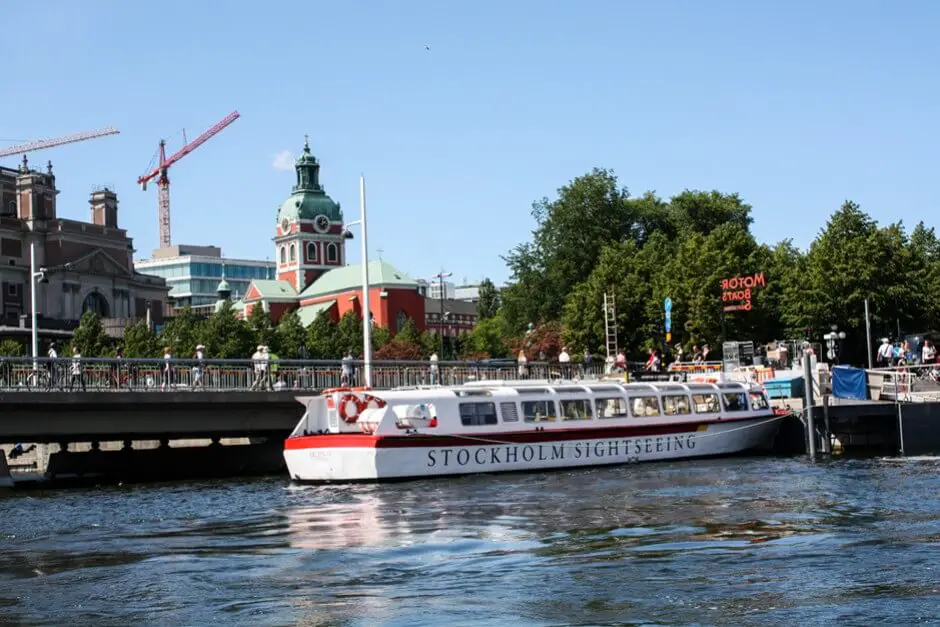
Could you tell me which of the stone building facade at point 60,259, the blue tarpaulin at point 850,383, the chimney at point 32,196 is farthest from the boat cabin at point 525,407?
the chimney at point 32,196

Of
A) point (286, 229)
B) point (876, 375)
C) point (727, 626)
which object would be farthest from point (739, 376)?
point (286, 229)

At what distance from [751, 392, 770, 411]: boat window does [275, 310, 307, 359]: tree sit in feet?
240

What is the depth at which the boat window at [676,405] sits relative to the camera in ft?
166

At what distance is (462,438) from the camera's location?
147 feet

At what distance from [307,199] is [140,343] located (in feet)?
243

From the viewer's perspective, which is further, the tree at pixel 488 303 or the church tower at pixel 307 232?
the tree at pixel 488 303

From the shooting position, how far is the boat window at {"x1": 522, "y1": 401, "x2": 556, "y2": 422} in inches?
1842

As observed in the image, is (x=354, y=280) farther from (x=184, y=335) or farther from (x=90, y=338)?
(x=90, y=338)

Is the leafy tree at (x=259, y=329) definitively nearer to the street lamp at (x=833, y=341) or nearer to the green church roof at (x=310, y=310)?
the green church roof at (x=310, y=310)

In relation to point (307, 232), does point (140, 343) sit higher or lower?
lower

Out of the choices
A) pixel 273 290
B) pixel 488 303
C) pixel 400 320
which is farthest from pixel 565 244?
pixel 488 303

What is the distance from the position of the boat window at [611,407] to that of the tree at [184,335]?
6309 cm

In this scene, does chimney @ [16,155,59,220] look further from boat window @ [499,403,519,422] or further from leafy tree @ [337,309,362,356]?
boat window @ [499,403,519,422]

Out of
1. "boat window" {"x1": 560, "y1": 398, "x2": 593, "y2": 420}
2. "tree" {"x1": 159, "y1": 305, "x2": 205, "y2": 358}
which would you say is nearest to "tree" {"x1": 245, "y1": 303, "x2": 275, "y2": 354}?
"tree" {"x1": 159, "y1": 305, "x2": 205, "y2": 358}
